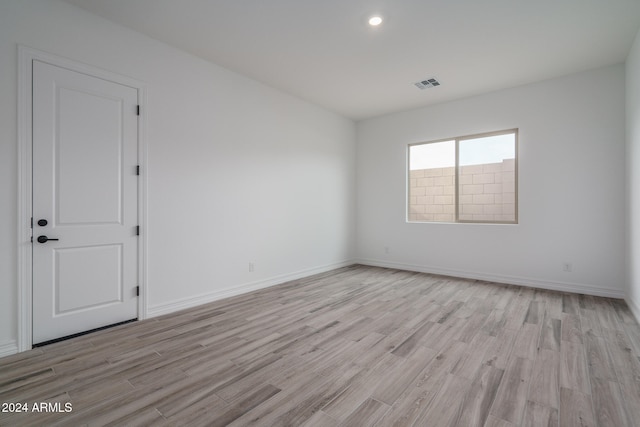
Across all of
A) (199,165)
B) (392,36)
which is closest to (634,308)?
(392,36)

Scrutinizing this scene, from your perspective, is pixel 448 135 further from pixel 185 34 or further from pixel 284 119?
pixel 185 34

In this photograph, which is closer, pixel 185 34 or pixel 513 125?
pixel 185 34

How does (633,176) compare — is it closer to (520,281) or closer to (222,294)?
(520,281)

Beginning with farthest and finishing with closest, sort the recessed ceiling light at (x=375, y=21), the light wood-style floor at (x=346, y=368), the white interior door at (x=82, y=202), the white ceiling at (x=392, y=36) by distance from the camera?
the recessed ceiling light at (x=375, y=21) → the white ceiling at (x=392, y=36) → the white interior door at (x=82, y=202) → the light wood-style floor at (x=346, y=368)

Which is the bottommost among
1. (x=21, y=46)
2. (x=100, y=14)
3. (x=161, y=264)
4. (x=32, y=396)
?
(x=32, y=396)

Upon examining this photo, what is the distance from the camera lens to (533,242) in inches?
174

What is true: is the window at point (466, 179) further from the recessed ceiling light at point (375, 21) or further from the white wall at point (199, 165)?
the recessed ceiling light at point (375, 21)

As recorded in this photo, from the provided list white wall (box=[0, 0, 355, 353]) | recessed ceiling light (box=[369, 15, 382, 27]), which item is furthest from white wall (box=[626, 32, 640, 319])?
white wall (box=[0, 0, 355, 353])

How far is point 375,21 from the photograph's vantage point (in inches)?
116

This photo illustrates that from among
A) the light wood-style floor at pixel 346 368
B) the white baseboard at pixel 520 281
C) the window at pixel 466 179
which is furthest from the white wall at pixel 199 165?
the window at pixel 466 179

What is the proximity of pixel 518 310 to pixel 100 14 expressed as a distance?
17.6 ft

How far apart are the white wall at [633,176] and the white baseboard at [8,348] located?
18.8 feet

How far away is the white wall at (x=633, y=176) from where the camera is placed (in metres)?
3.15

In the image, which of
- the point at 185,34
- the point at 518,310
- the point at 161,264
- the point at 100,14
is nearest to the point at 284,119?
the point at 185,34
